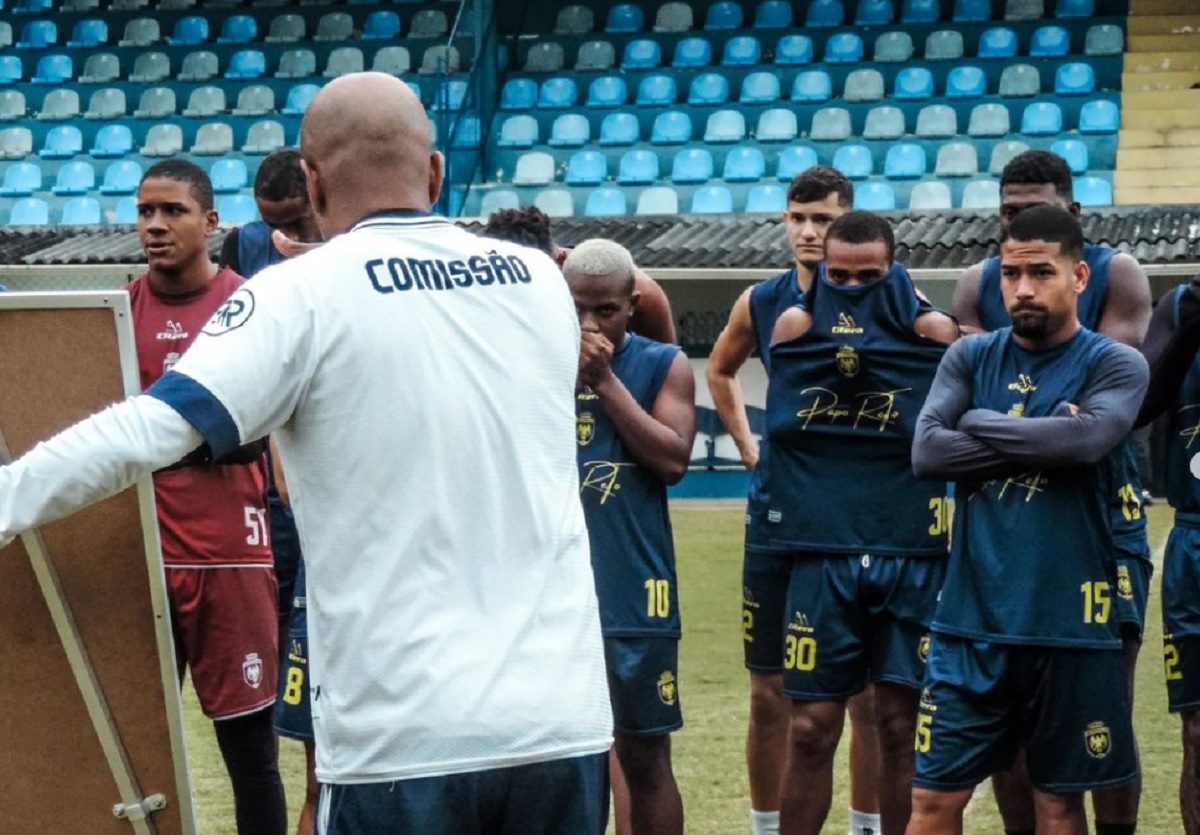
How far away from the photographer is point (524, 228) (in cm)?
531

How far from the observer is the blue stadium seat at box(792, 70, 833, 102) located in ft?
64.1

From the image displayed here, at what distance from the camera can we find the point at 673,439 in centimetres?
522

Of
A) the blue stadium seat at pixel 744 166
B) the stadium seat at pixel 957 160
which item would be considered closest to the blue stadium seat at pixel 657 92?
the blue stadium seat at pixel 744 166

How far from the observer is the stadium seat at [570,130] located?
19.6 m

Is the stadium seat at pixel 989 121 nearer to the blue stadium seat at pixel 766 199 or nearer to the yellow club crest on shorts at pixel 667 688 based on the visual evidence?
the blue stadium seat at pixel 766 199

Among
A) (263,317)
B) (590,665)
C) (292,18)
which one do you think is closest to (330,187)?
(263,317)

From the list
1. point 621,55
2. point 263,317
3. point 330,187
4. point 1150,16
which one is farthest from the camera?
point 621,55

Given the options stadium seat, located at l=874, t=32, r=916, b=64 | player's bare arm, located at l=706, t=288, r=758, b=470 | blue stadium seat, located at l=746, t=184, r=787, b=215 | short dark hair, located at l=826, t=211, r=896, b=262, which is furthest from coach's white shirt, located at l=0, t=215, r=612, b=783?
stadium seat, located at l=874, t=32, r=916, b=64

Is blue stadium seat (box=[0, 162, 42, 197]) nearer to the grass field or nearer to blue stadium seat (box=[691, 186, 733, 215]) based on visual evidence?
blue stadium seat (box=[691, 186, 733, 215])

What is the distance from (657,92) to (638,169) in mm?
1497

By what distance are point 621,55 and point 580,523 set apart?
1887cm

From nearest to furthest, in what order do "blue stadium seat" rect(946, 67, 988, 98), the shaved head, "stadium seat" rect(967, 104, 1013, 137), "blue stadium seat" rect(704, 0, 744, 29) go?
1. the shaved head
2. "stadium seat" rect(967, 104, 1013, 137)
3. "blue stadium seat" rect(946, 67, 988, 98)
4. "blue stadium seat" rect(704, 0, 744, 29)

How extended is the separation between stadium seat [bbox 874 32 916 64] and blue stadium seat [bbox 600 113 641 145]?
9.10ft

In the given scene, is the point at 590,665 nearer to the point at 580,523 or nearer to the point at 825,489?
the point at 580,523
